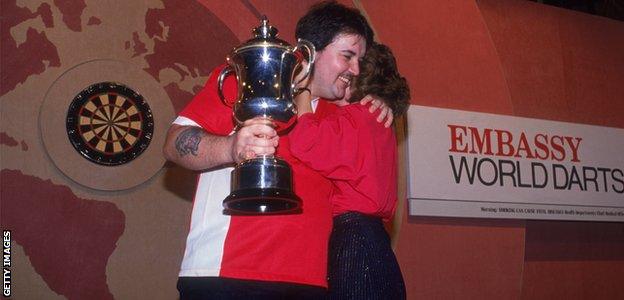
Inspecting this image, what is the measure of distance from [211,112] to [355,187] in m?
0.44

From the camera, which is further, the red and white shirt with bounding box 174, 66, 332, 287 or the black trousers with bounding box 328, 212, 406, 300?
the black trousers with bounding box 328, 212, 406, 300

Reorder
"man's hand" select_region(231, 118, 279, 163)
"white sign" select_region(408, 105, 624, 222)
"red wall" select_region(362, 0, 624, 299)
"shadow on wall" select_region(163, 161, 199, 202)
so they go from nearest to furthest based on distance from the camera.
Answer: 1. "man's hand" select_region(231, 118, 279, 163)
2. "shadow on wall" select_region(163, 161, 199, 202)
3. "white sign" select_region(408, 105, 624, 222)
4. "red wall" select_region(362, 0, 624, 299)

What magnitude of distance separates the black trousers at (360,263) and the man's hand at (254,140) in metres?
0.43

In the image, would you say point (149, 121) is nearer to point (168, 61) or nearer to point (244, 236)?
point (168, 61)

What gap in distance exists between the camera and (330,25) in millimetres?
1900

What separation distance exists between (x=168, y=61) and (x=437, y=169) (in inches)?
64.3

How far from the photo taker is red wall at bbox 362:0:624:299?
376cm

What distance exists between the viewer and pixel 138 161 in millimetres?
3273

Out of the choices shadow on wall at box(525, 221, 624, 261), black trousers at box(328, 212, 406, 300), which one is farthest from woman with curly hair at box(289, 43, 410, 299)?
shadow on wall at box(525, 221, 624, 261)

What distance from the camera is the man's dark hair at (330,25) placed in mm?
1896

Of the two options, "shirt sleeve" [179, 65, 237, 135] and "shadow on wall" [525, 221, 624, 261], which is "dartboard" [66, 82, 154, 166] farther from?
"shadow on wall" [525, 221, 624, 261]

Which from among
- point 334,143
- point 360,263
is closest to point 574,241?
point 360,263

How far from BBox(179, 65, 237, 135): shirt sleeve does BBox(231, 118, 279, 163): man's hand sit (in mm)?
190

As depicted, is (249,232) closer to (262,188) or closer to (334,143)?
(262,188)
